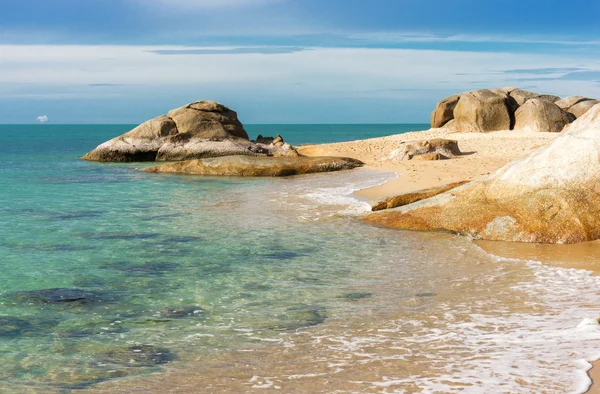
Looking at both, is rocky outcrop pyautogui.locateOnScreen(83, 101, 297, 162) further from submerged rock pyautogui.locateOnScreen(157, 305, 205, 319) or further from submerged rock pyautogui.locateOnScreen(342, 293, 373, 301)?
submerged rock pyautogui.locateOnScreen(157, 305, 205, 319)

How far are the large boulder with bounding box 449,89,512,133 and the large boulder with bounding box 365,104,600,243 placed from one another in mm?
24241

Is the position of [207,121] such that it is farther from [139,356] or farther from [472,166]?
[139,356]

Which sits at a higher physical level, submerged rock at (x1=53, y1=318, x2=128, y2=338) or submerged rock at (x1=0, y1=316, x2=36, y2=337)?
submerged rock at (x1=0, y1=316, x2=36, y2=337)

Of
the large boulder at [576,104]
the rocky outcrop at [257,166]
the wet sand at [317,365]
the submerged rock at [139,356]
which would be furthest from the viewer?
the large boulder at [576,104]

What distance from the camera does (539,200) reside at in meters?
9.95

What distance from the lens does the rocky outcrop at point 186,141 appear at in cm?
2902

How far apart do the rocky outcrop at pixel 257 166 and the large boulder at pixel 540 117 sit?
497 inches

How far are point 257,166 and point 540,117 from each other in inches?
678

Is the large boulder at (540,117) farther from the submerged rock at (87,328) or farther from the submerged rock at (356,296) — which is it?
the submerged rock at (87,328)

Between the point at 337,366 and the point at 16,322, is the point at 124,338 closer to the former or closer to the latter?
the point at 16,322

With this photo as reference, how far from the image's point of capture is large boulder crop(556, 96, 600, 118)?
36.8 m

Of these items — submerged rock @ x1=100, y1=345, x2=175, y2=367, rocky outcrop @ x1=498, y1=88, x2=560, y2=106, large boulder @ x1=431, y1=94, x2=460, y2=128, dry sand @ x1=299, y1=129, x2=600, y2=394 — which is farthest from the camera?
large boulder @ x1=431, y1=94, x2=460, y2=128

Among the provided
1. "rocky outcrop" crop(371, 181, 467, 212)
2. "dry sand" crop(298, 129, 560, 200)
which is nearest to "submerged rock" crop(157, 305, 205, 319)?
"rocky outcrop" crop(371, 181, 467, 212)

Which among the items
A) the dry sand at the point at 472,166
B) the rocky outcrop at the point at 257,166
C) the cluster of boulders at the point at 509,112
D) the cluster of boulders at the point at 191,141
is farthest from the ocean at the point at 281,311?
the cluster of boulders at the point at 509,112
